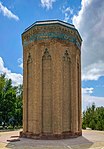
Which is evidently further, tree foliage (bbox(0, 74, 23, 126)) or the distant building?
tree foliage (bbox(0, 74, 23, 126))

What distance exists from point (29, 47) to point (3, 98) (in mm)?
11582

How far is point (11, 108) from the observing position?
27.5 metres


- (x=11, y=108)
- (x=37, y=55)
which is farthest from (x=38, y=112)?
(x=11, y=108)

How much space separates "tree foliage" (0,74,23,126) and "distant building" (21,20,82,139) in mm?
10578

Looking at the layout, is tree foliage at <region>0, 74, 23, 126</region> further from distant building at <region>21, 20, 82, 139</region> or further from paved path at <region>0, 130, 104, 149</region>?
paved path at <region>0, 130, 104, 149</region>

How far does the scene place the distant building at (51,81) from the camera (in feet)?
52.2

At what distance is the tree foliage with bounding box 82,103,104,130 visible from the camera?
107ft

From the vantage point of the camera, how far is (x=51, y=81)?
53.0 feet

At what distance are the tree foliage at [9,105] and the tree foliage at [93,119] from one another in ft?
27.7

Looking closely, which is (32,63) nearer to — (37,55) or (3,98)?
(37,55)

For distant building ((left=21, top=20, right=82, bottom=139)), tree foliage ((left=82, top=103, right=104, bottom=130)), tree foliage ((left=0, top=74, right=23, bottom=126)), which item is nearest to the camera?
distant building ((left=21, top=20, right=82, bottom=139))

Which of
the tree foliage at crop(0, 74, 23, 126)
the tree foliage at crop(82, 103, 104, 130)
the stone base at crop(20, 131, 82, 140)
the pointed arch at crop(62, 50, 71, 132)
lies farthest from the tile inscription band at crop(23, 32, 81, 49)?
the tree foliage at crop(82, 103, 104, 130)

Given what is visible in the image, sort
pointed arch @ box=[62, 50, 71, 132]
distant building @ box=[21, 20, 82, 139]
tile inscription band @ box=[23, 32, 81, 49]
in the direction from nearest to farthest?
1. distant building @ box=[21, 20, 82, 139]
2. pointed arch @ box=[62, 50, 71, 132]
3. tile inscription band @ box=[23, 32, 81, 49]

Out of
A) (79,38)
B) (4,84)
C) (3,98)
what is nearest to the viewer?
(79,38)
